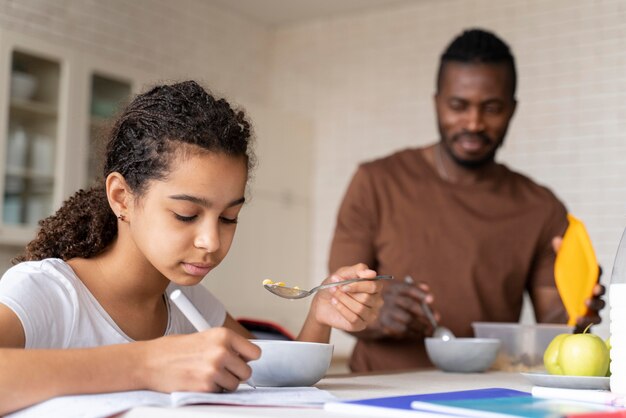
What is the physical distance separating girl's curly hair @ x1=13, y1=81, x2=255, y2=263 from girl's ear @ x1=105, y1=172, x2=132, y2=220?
0.05ft

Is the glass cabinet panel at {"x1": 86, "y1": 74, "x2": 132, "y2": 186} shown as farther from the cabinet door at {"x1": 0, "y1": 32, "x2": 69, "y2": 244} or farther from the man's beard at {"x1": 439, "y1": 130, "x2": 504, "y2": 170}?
the man's beard at {"x1": 439, "y1": 130, "x2": 504, "y2": 170}

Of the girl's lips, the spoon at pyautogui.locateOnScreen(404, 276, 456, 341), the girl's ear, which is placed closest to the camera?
the girl's lips

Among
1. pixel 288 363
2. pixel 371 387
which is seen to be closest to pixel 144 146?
pixel 288 363

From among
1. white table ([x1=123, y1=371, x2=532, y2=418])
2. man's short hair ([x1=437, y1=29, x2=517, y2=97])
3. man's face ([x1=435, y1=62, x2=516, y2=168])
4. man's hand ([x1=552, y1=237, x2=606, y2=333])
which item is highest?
man's short hair ([x1=437, y1=29, x2=517, y2=97])

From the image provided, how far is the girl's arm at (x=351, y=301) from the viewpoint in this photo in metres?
1.50

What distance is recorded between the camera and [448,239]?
96.7 inches

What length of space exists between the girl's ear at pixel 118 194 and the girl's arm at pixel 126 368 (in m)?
0.38

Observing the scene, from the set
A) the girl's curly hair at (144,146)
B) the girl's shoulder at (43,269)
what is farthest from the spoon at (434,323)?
the girl's shoulder at (43,269)

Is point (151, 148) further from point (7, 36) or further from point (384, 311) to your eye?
point (7, 36)

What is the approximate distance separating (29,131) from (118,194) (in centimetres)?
251

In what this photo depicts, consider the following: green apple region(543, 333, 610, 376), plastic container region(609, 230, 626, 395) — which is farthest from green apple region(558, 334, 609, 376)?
plastic container region(609, 230, 626, 395)

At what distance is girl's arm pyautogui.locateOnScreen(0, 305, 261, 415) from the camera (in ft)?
3.52

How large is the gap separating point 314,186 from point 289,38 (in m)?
0.96

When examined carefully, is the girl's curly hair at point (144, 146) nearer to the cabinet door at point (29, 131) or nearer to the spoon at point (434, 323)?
the spoon at point (434, 323)
